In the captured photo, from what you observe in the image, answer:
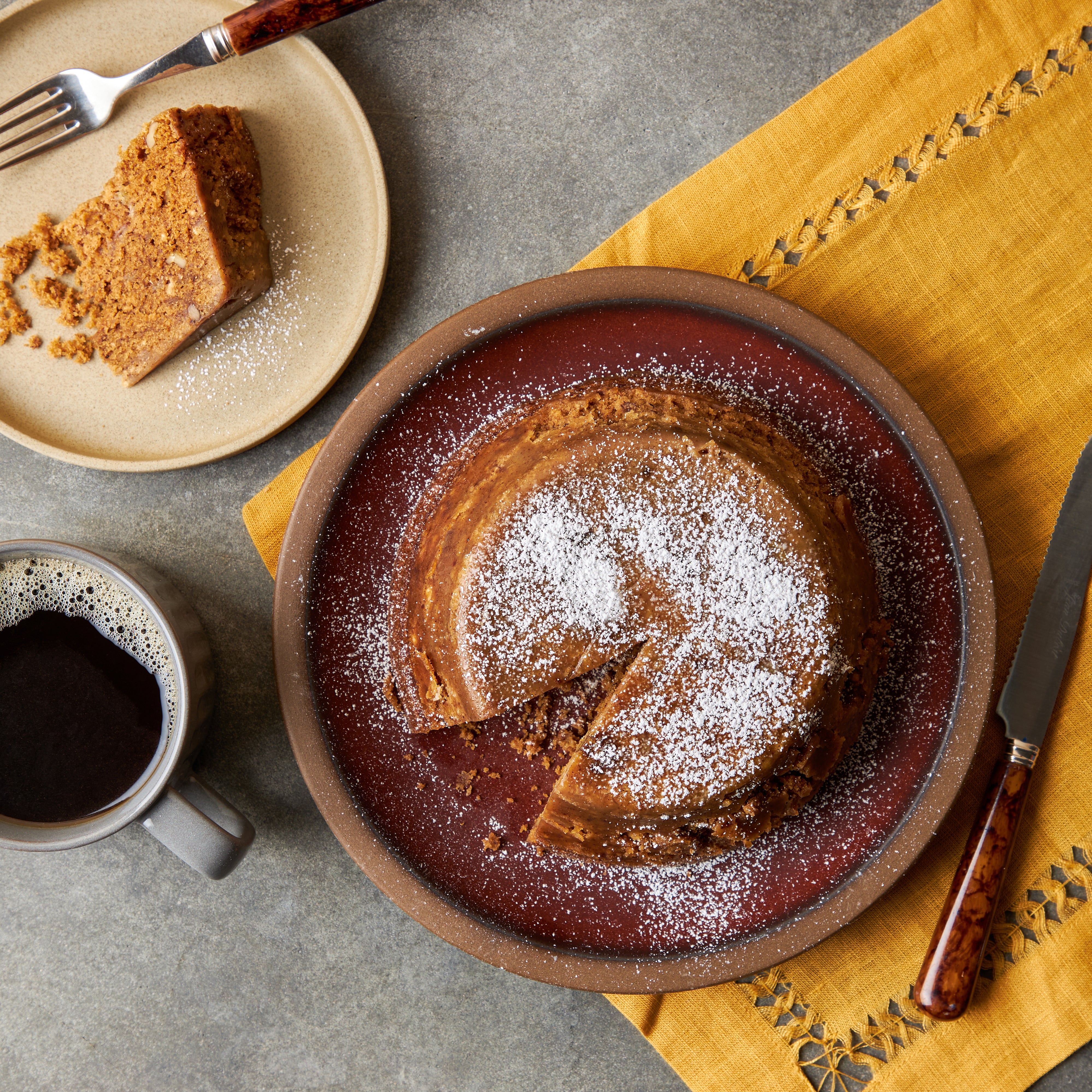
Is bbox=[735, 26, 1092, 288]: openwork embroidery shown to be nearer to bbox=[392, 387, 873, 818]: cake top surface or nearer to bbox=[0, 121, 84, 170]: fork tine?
bbox=[392, 387, 873, 818]: cake top surface

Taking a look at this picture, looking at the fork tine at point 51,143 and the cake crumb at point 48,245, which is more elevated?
the fork tine at point 51,143

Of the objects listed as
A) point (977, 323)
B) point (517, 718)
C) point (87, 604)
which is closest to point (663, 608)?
point (517, 718)

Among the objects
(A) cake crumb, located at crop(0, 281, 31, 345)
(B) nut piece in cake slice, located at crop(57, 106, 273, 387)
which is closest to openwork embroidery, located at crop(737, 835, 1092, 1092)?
(B) nut piece in cake slice, located at crop(57, 106, 273, 387)

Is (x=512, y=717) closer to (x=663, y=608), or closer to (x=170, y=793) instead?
(x=663, y=608)

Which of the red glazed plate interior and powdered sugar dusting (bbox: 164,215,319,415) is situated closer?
the red glazed plate interior

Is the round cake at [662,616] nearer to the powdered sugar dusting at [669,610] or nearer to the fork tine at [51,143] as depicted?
the powdered sugar dusting at [669,610]

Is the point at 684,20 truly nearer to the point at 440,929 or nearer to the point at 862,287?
the point at 862,287

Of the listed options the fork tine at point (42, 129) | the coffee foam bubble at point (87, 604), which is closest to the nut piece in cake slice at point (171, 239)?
the fork tine at point (42, 129)

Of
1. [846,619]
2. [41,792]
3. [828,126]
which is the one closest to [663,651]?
[846,619]
